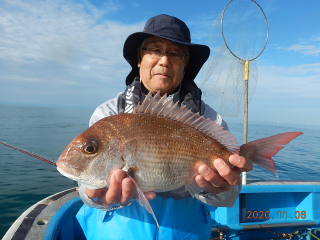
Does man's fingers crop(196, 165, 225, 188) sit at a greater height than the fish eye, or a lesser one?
lesser

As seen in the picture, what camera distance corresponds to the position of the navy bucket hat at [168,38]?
243cm

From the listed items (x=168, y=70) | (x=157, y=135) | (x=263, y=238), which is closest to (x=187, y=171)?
(x=157, y=135)

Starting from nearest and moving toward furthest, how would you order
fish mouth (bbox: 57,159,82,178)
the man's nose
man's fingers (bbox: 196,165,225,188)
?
1. fish mouth (bbox: 57,159,82,178)
2. man's fingers (bbox: 196,165,225,188)
3. the man's nose

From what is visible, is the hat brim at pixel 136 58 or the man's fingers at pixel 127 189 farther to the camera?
the hat brim at pixel 136 58

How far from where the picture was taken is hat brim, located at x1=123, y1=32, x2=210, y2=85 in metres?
2.65

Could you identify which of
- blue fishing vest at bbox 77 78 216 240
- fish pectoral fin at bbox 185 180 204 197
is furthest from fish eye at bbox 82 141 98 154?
fish pectoral fin at bbox 185 180 204 197

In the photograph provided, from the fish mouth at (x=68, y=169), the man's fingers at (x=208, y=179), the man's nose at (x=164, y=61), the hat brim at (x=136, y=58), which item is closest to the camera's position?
the fish mouth at (x=68, y=169)

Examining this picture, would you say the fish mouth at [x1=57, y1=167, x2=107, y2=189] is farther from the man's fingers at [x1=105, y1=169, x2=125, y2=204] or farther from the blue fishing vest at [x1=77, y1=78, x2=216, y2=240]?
the blue fishing vest at [x1=77, y1=78, x2=216, y2=240]

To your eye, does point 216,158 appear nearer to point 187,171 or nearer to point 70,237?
point 187,171

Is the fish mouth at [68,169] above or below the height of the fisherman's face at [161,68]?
below

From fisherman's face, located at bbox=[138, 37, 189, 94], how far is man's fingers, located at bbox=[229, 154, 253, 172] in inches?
46.4

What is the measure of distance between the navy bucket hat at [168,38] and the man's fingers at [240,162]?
1410 millimetres
